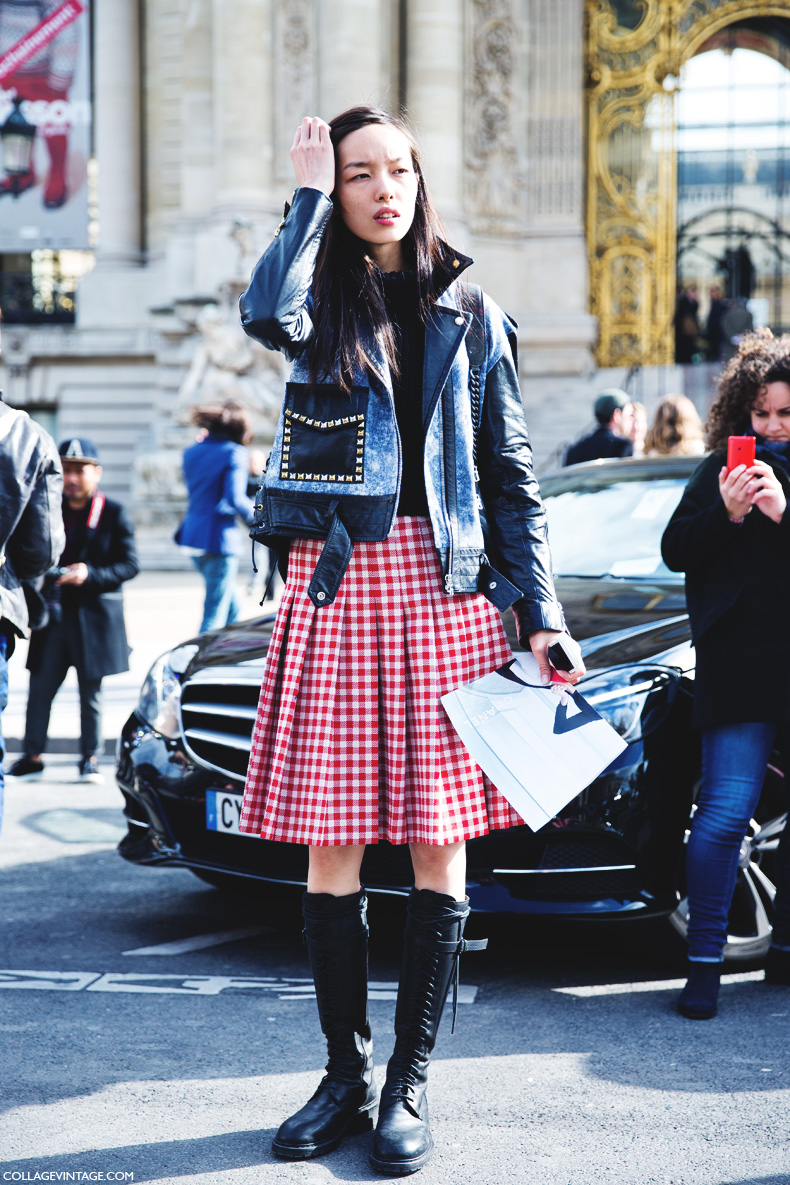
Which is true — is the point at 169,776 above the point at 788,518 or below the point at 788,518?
below

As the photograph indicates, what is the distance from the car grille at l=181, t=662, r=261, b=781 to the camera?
4133 mm

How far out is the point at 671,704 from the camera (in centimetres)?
391

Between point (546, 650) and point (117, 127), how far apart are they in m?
23.8

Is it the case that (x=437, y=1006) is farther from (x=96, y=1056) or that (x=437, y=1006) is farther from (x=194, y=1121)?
(x=96, y=1056)

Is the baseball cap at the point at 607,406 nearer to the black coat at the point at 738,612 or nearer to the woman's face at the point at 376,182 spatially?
the black coat at the point at 738,612

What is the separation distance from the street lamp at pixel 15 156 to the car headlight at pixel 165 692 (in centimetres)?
1883

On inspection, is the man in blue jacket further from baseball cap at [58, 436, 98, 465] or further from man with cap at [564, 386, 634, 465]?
man with cap at [564, 386, 634, 465]

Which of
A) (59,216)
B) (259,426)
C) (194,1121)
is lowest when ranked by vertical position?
(194,1121)

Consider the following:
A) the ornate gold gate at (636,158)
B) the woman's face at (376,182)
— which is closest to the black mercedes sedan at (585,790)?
the woman's face at (376,182)

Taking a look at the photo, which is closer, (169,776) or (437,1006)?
(437,1006)

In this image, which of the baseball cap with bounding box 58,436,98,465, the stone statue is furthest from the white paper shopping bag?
the stone statue

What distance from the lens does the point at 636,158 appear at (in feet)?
80.5

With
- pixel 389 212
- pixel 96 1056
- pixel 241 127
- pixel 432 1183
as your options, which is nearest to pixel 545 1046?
pixel 432 1183

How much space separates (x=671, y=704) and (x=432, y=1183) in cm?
167
